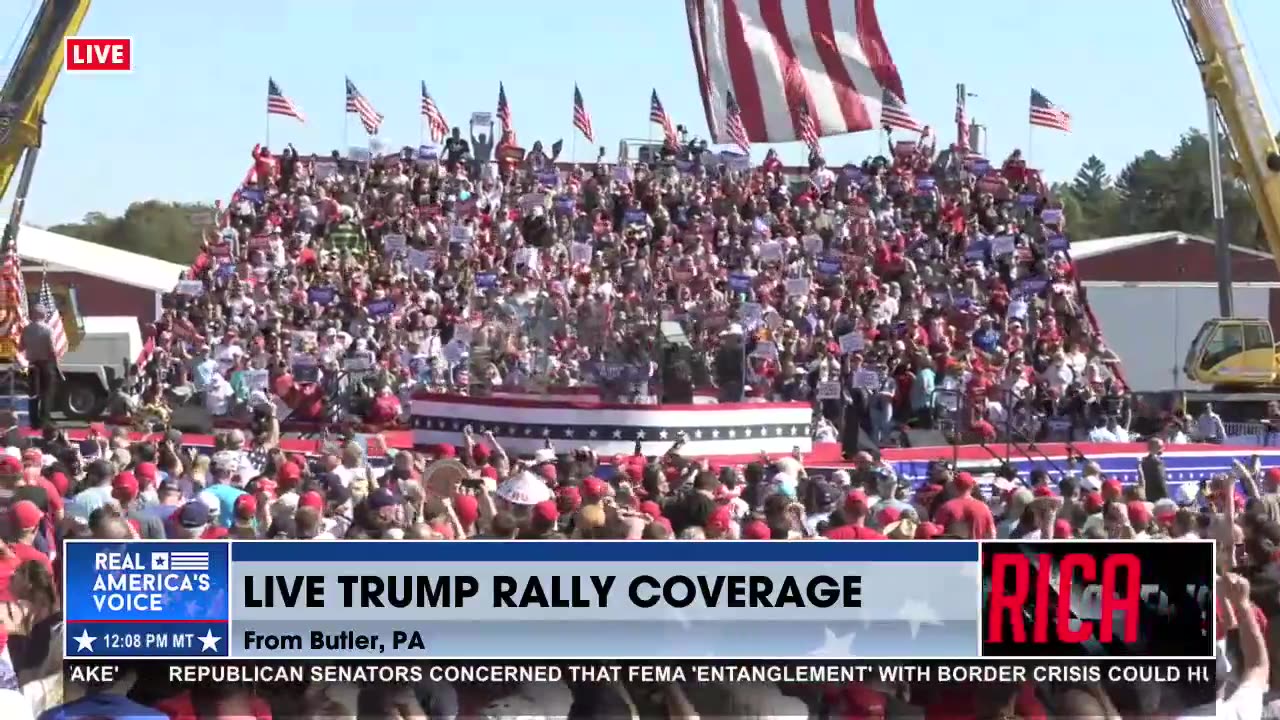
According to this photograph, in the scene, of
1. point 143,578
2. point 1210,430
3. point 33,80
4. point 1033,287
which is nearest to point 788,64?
point 1033,287

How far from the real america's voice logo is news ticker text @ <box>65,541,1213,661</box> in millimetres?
15

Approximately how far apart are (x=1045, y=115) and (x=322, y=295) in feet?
46.1

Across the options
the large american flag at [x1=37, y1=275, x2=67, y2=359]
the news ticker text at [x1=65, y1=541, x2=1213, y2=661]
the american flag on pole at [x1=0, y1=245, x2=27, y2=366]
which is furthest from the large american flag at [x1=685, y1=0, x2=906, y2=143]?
the news ticker text at [x1=65, y1=541, x2=1213, y2=661]

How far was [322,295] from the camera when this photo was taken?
2755 cm

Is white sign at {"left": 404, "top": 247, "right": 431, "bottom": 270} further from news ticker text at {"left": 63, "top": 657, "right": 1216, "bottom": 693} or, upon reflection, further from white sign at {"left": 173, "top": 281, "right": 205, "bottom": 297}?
news ticker text at {"left": 63, "top": 657, "right": 1216, "bottom": 693}

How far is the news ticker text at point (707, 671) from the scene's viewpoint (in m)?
9.68

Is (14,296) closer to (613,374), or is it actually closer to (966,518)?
(613,374)

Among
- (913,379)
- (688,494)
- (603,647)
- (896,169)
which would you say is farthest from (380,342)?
(603,647)

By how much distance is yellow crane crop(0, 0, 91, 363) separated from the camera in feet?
90.3

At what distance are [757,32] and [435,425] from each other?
13015mm

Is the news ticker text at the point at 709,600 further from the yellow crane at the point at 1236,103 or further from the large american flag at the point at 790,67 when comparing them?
the large american flag at the point at 790,67

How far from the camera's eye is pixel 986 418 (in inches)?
915

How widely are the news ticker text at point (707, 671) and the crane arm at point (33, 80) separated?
1955 cm

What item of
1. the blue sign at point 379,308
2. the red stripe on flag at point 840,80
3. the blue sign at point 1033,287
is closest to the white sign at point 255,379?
the blue sign at point 379,308
